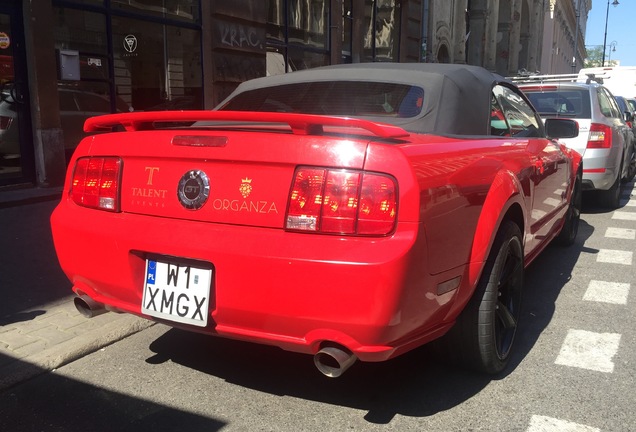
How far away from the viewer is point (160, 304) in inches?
101

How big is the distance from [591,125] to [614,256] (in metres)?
2.20

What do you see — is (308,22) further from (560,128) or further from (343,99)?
(343,99)

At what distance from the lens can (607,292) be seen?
14.8ft

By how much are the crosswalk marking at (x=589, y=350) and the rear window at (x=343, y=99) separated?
5.13ft

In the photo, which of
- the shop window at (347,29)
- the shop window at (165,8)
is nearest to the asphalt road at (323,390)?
the shop window at (165,8)

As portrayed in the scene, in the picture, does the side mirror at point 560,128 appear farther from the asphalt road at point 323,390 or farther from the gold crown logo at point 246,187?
the gold crown logo at point 246,187

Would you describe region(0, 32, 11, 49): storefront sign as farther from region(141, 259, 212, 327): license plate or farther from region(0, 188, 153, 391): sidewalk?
region(141, 259, 212, 327): license plate

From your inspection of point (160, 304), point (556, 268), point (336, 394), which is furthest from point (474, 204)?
point (556, 268)

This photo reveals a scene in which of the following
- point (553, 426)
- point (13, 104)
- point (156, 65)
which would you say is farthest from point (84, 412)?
point (156, 65)

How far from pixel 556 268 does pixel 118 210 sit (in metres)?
3.81

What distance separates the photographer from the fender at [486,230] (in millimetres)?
2643

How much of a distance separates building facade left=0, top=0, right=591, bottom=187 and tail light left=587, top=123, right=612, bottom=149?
6.05 m

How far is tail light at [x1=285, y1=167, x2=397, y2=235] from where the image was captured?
7.41 feet

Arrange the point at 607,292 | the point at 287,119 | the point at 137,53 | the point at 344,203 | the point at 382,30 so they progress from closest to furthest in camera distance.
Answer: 1. the point at 344,203
2. the point at 287,119
3. the point at 607,292
4. the point at 137,53
5. the point at 382,30
